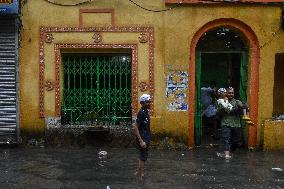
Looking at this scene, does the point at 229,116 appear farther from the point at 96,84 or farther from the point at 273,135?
the point at 96,84

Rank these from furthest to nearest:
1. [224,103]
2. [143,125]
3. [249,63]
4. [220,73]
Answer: [220,73], [249,63], [224,103], [143,125]

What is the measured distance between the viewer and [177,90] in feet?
41.5

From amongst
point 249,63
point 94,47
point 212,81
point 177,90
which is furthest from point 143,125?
point 212,81

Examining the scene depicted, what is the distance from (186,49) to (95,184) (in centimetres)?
522

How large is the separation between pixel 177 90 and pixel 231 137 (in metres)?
1.90

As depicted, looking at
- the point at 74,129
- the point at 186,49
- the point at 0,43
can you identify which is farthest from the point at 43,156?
the point at 186,49

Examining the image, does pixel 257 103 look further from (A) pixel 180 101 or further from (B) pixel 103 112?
(B) pixel 103 112

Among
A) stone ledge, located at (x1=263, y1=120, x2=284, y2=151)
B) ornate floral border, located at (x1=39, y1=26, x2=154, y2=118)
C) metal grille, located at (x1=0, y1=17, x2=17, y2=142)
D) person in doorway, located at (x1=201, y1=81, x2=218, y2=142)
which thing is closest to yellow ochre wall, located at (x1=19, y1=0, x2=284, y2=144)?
ornate floral border, located at (x1=39, y1=26, x2=154, y2=118)

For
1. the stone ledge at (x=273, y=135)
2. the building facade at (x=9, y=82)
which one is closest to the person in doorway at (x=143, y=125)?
the stone ledge at (x=273, y=135)

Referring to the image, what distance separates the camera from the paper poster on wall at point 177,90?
12617 mm

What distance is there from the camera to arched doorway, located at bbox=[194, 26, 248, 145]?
13.0 metres

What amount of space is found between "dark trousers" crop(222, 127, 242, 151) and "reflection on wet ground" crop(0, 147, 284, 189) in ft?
0.98

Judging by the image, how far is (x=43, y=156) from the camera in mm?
11359

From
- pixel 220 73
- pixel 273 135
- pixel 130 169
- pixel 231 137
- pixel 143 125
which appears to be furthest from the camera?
pixel 220 73
